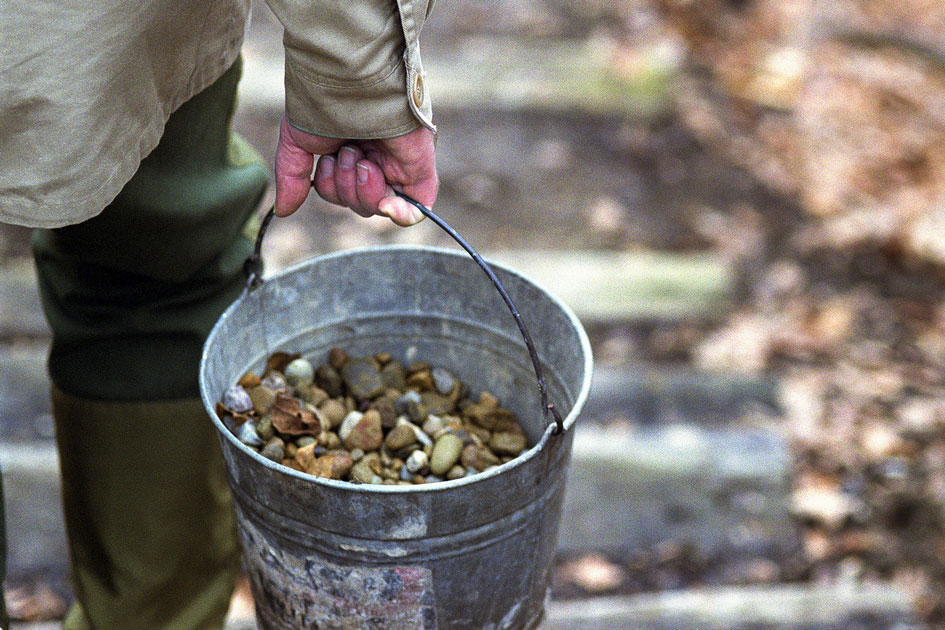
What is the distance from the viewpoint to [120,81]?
53.6 inches

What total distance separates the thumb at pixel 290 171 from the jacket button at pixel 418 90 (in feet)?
0.70

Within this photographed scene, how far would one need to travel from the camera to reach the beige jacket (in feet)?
4.08

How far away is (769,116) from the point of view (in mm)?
4930

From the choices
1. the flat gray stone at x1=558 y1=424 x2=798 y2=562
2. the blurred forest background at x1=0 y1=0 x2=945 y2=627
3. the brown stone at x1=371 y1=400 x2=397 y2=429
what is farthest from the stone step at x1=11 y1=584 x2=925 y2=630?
the brown stone at x1=371 y1=400 x2=397 y2=429

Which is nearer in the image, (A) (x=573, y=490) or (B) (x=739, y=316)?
(A) (x=573, y=490)

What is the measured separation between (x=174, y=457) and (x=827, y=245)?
295cm

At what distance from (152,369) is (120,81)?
0.70 meters

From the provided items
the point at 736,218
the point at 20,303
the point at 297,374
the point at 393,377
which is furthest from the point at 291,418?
the point at 736,218

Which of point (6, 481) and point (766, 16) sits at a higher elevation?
point (766, 16)

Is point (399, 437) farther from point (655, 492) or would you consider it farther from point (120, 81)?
point (655, 492)

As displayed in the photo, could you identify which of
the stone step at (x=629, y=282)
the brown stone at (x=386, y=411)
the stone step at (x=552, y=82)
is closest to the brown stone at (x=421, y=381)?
the brown stone at (x=386, y=411)

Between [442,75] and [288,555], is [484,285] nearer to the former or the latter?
[288,555]

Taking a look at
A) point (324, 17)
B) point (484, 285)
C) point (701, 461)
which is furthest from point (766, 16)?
point (324, 17)

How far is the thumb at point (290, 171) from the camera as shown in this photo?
1471mm
